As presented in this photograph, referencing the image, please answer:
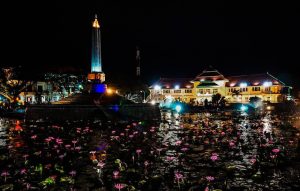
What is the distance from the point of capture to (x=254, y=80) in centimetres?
9169

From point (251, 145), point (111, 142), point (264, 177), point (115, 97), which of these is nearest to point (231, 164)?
point (264, 177)

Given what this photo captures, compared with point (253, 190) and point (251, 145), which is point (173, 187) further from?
point (251, 145)

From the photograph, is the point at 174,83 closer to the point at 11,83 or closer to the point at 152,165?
the point at 11,83

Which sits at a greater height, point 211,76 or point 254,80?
point 211,76

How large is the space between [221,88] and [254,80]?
9.93m

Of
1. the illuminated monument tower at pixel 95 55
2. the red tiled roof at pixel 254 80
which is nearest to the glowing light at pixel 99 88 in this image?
the illuminated monument tower at pixel 95 55

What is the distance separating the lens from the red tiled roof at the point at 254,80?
88.3 meters

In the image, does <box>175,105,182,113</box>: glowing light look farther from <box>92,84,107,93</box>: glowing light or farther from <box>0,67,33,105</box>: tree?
<box>0,67,33,105</box>: tree

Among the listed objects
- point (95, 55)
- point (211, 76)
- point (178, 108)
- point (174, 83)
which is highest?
point (211, 76)

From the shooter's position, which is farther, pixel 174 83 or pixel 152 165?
pixel 174 83

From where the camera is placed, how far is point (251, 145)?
15.9 metres

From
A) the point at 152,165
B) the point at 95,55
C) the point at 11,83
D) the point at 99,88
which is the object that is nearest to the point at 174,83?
the point at 95,55

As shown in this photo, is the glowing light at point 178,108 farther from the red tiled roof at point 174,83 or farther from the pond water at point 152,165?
the pond water at point 152,165

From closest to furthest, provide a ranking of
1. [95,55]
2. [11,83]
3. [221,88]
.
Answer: [95,55]
[11,83]
[221,88]
